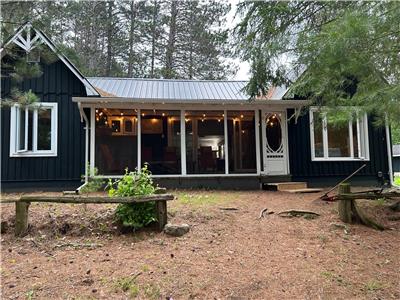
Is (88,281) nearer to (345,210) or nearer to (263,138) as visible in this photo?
(345,210)

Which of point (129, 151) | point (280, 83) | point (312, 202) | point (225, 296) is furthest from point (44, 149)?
point (225, 296)

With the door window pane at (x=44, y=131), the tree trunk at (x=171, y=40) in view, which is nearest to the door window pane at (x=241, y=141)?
the door window pane at (x=44, y=131)

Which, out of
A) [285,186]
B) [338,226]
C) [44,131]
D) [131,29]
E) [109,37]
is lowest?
[338,226]

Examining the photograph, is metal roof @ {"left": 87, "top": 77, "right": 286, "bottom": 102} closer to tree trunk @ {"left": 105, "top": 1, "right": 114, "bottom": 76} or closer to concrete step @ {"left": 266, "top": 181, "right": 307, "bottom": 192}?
concrete step @ {"left": 266, "top": 181, "right": 307, "bottom": 192}

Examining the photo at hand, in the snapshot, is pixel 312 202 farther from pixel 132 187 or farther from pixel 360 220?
pixel 132 187

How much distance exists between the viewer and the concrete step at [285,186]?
9180 millimetres

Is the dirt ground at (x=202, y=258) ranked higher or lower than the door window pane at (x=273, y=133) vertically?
lower

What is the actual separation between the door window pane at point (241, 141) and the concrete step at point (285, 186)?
75cm

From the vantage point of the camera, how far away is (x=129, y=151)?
9.62 meters

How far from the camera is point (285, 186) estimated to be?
927 centimetres

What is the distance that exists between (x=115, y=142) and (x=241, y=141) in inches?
151

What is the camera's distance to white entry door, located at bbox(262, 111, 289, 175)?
393 inches

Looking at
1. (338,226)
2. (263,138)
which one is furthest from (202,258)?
(263,138)

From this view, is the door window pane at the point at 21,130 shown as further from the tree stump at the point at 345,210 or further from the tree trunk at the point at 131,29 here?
the tree trunk at the point at 131,29
